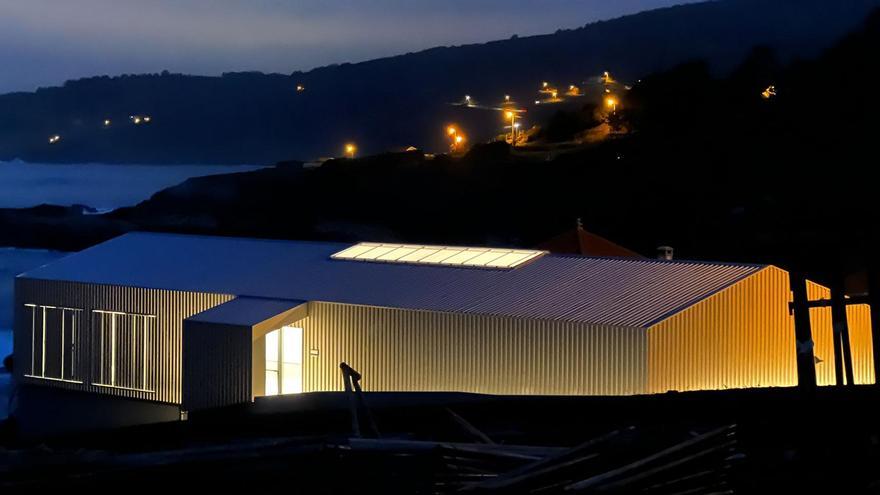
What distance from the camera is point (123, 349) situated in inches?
874

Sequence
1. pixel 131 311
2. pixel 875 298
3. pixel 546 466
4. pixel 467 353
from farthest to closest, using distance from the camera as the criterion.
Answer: pixel 131 311 → pixel 467 353 → pixel 875 298 → pixel 546 466

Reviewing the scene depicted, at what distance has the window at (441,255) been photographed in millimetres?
21141

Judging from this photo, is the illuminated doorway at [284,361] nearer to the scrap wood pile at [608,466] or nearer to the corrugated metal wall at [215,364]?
the corrugated metal wall at [215,364]

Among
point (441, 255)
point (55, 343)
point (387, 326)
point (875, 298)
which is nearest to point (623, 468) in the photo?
point (875, 298)

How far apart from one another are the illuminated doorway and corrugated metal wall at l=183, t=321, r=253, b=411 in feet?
2.16

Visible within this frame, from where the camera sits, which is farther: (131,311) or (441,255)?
(131,311)

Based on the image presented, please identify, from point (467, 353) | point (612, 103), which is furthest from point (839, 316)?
point (612, 103)

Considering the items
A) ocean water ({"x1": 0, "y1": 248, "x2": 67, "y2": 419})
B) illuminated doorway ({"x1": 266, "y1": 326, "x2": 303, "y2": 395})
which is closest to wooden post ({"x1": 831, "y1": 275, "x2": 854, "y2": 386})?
illuminated doorway ({"x1": 266, "y1": 326, "x2": 303, "y2": 395})

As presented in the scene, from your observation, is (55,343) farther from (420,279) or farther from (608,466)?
(608,466)

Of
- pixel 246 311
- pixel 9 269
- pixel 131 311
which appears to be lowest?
pixel 246 311

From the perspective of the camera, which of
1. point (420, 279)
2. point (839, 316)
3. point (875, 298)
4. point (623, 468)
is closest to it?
point (623, 468)

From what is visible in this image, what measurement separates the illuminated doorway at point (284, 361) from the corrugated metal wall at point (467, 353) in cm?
15

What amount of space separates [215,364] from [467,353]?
3.95 metres

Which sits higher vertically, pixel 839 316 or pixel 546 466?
pixel 839 316
